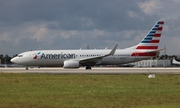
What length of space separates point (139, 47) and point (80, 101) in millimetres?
43313

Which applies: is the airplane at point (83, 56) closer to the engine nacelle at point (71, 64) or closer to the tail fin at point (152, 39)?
the tail fin at point (152, 39)

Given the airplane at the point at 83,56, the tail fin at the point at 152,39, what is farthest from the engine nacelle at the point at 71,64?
the tail fin at the point at 152,39

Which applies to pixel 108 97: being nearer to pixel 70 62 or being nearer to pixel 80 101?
pixel 80 101

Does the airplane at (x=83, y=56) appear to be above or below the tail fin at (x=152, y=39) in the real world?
below

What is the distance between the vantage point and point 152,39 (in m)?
58.1

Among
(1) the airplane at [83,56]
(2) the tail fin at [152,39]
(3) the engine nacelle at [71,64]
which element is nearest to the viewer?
(3) the engine nacelle at [71,64]

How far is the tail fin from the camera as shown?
5712 cm

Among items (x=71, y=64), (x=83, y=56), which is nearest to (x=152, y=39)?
(x=83, y=56)

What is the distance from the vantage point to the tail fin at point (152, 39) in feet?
187

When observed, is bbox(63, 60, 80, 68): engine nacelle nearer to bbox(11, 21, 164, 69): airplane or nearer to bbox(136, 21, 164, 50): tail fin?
bbox(11, 21, 164, 69): airplane

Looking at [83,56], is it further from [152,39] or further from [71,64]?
[152,39]

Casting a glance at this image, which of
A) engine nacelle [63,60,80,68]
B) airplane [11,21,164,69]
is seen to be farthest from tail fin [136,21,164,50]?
engine nacelle [63,60,80,68]

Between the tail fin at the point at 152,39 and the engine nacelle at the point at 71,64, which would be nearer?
the engine nacelle at the point at 71,64

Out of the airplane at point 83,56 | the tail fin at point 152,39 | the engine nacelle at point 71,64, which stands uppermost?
the tail fin at point 152,39
